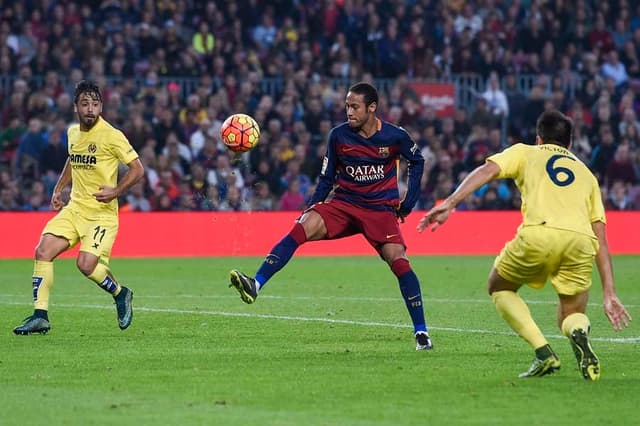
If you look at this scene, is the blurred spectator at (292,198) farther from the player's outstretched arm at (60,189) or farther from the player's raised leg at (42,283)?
the player's raised leg at (42,283)

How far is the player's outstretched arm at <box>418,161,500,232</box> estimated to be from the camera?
7641mm

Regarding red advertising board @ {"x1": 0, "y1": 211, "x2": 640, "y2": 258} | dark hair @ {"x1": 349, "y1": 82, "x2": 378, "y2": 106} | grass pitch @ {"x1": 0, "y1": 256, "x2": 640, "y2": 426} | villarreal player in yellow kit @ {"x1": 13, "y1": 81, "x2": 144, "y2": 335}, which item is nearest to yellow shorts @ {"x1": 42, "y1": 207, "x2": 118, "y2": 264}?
villarreal player in yellow kit @ {"x1": 13, "y1": 81, "x2": 144, "y2": 335}

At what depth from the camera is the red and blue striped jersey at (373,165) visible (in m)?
10.6

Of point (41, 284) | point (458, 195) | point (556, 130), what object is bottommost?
point (41, 284)

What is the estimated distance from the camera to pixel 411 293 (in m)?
10.4

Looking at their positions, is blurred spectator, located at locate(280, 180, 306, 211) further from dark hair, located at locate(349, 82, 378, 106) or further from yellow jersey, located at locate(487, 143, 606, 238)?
yellow jersey, located at locate(487, 143, 606, 238)

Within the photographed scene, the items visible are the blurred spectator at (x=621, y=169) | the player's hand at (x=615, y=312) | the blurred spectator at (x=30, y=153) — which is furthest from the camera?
the blurred spectator at (x=621, y=169)

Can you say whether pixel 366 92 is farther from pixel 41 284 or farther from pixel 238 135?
pixel 238 135

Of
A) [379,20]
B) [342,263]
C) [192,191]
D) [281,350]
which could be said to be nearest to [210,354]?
[281,350]

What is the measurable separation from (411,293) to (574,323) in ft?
8.05

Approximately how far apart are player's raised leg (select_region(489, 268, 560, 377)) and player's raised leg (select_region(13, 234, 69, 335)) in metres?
4.26

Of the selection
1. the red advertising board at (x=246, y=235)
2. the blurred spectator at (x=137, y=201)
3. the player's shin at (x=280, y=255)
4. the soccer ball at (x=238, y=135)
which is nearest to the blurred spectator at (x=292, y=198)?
the red advertising board at (x=246, y=235)

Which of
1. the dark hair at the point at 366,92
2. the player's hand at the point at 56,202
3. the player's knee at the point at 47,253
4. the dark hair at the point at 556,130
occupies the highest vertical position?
the dark hair at the point at 556,130

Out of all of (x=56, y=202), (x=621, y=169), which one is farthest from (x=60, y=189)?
(x=621, y=169)
